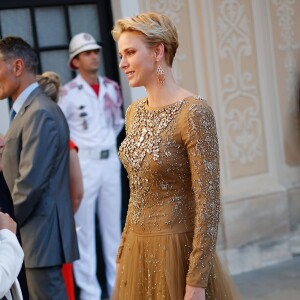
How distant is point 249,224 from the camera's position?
6.57 m

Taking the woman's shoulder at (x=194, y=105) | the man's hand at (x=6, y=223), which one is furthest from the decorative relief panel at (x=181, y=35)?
the man's hand at (x=6, y=223)

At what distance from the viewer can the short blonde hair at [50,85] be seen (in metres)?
4.82

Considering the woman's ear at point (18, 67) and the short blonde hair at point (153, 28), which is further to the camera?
the woman's ear at point (18, 67)

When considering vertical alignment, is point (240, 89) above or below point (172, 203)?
above

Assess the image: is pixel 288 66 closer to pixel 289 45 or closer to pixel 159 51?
pixel 289 45

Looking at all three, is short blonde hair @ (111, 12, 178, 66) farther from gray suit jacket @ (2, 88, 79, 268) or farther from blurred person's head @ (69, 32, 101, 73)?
blurred person's head @ (69, 32, 101, 73)

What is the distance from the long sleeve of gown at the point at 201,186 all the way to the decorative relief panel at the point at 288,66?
3.97m

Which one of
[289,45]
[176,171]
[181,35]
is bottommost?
[176,171]

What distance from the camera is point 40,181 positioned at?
13.6 ft

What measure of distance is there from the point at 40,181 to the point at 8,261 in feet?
5.19

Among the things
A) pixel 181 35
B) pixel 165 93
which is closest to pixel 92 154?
pixel 181 35

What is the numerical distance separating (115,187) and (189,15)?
1.61 meters

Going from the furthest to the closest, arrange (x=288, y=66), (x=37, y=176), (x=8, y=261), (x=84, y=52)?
(x=288, y=66) → (x=84, y=52) → (x=37, y=176) → (x=8, y=261)

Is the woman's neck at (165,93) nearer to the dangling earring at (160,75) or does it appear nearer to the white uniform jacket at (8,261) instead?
the dangling earring at (160,75)
